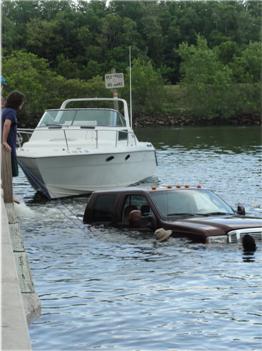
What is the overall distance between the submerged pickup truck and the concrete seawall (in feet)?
13.2

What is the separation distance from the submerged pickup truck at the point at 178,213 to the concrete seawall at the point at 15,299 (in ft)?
13.2

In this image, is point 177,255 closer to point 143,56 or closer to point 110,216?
point 110,216

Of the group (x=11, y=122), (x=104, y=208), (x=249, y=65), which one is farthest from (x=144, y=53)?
(x=11, y=122)

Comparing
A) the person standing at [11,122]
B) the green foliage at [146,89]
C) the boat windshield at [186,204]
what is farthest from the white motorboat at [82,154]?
the green foliage at [146,89]

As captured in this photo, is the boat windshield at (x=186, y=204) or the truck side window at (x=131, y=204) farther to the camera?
the truck side window at (x=131, y=204)

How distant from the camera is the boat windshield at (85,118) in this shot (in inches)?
1179

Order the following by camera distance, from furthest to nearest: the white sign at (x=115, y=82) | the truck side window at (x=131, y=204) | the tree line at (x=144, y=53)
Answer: the tree line at (x=144, y=53)
the white sign at (x=115, y=82)
the truck side window at (x=131, y=204)

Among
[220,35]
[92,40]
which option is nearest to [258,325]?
[92,40]

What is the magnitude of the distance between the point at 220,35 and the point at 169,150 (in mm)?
95321

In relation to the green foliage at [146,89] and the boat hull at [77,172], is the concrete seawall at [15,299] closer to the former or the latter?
the boat hull at [77,172]

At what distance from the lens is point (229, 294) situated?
11.8 meters

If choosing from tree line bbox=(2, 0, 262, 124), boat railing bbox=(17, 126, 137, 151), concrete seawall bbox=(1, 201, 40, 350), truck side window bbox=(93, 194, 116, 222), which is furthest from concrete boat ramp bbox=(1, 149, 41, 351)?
tree line bbox=(2, 0, 262, 124)

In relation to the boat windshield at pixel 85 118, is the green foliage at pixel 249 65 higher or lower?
lower

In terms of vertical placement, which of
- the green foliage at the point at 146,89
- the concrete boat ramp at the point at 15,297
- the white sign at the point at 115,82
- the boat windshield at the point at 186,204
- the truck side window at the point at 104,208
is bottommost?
the green foliage at the point at 146,89
